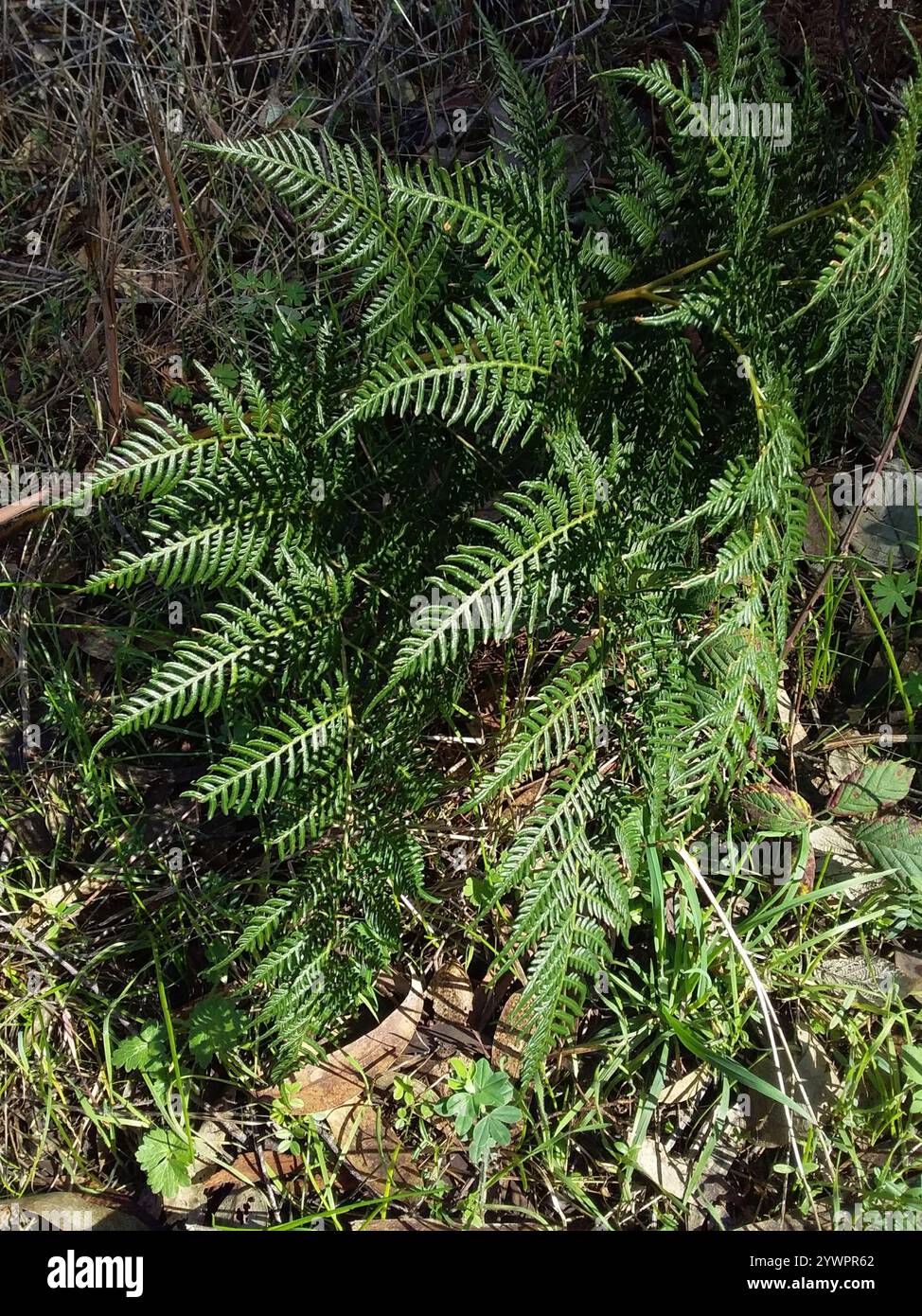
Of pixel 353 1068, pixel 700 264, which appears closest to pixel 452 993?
pixel 353 1068

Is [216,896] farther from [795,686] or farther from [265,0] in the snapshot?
[265,0]

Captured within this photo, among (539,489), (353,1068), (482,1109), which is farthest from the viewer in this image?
(353,1068)

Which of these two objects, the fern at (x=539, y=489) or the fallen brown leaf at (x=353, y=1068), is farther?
the fallen brown leaf at (x=353, y=1068)

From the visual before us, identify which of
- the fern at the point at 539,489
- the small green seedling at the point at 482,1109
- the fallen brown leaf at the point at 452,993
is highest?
the fern at the point at 539,489

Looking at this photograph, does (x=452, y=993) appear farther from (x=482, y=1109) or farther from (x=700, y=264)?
(x=700, y=264)

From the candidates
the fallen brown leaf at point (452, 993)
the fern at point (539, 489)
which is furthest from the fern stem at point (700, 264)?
the fallen brown leaf at point (452, 993)

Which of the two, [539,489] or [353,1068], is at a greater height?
[539,489]

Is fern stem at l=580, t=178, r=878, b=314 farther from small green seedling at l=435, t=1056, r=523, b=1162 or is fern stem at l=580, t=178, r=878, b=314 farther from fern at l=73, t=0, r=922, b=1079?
small green seedling at l=435, t=1056, r=523, b=1162

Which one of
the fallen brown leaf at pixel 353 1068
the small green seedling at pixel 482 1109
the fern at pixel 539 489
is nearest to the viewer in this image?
the fern at pixel 539 489

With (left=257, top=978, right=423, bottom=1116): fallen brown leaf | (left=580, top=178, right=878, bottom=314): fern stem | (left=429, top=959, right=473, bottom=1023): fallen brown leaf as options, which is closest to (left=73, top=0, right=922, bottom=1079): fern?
(left=580, top=178, right=878, bottom=314): fern stem

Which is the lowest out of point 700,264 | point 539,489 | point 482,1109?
point 482,1109

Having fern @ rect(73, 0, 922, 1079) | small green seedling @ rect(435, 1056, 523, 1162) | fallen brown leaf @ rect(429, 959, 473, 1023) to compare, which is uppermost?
fern @ rect(73, 0, 922, 1079)

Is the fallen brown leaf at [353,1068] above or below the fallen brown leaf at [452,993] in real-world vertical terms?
below

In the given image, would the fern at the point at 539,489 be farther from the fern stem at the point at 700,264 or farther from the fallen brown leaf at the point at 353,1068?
the fallen brown leaf at the point at 353,1068
